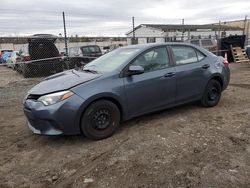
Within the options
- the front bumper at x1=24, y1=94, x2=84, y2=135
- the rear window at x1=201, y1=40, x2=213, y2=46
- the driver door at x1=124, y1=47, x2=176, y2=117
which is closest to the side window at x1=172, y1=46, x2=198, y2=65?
the driver door at x1=124, y1=47, x2=176, y2=117

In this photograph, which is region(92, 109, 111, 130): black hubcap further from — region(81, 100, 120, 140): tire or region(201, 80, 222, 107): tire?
region(201, 80, 222, 107): tire

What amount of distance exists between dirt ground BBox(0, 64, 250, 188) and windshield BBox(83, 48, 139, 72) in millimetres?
1117

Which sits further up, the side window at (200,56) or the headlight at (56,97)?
the side window at (200,56)

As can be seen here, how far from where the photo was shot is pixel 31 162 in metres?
4.11

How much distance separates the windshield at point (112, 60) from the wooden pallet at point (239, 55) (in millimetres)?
12785

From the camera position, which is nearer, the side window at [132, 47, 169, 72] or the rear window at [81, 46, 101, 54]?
the side window at [132, 47, 169, 72]

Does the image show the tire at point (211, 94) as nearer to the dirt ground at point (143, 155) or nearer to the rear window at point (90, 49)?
the dirt ground at point (143, 155)

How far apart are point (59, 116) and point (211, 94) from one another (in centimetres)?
352

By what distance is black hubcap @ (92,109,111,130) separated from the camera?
463cm

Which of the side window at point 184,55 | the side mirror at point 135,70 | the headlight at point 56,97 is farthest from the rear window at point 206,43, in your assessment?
the headlight at point 56,97

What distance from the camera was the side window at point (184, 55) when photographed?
18.8 feet

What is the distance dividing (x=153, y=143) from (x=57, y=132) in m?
1.49

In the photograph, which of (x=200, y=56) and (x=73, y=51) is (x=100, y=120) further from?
(x=73, y=51)

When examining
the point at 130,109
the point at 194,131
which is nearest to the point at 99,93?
the point at 130,109
